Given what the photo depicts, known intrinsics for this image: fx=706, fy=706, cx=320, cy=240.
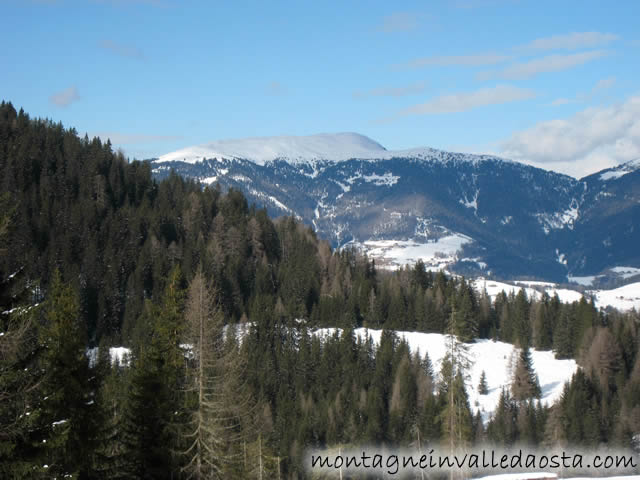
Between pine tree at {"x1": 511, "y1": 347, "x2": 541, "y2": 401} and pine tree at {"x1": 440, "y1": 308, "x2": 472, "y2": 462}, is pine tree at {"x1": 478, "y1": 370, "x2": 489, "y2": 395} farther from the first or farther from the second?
pine tree at {"x1": 440, "y1": 308, "x2": 472, "y2": 462}

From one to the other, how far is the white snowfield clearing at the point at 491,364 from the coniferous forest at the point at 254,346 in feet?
9.99

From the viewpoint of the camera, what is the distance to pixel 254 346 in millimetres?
152500

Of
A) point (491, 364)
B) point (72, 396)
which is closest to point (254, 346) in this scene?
point (491, 364)

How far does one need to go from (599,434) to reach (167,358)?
103533 mm

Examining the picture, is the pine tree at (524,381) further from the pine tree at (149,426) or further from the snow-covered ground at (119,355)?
the pine tree at (149,426)

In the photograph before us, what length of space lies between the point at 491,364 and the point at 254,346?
51909 millimetres

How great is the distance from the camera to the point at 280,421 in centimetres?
12825

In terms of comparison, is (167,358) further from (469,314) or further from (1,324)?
(469,314)

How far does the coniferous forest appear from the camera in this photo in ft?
113

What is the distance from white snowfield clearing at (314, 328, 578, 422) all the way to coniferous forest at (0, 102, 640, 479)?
9.99 ft

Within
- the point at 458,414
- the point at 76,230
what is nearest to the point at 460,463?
the point at 458,414

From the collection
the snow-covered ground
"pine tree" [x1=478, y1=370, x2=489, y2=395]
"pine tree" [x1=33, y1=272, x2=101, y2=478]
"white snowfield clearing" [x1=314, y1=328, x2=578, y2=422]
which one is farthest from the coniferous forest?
"pine tree" [x1=478, y1=370, x2=489, y2=395]

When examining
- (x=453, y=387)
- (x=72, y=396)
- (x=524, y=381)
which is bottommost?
(x=524, y=381)

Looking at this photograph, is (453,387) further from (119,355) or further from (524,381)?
(119,355)
